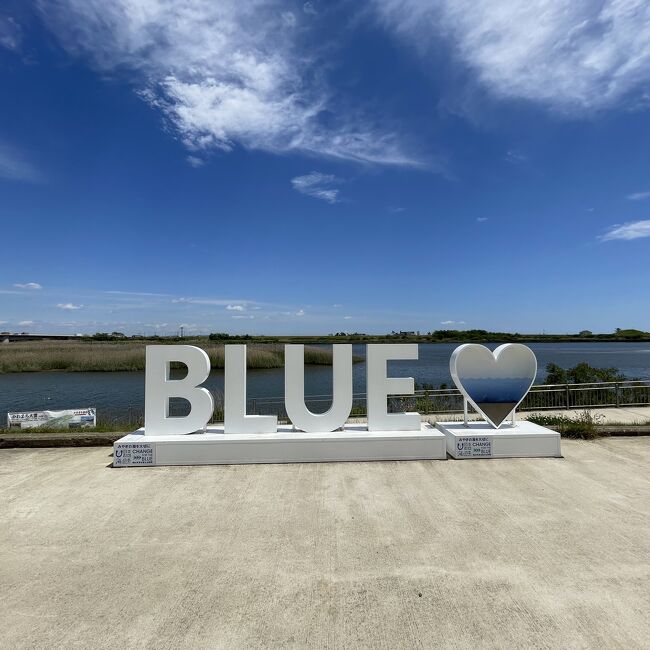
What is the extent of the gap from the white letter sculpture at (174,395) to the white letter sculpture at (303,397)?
1598 mm

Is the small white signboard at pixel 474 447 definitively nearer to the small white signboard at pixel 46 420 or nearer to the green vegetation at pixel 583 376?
the small white signboard at pixel 46 420

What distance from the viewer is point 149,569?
4.43 m

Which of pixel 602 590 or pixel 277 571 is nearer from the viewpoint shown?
pixel 602 590

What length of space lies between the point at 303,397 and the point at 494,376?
161 inches

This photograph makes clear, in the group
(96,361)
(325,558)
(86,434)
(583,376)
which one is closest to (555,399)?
(583,376)

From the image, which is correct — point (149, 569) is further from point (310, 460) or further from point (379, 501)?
point (310, 460)

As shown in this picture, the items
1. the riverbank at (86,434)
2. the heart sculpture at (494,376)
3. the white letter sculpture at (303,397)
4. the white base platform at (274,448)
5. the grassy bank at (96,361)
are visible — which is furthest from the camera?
the grassy bank at (96,361)

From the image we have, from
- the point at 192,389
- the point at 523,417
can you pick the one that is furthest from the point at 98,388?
the point at 523,417

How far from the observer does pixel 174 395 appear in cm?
841

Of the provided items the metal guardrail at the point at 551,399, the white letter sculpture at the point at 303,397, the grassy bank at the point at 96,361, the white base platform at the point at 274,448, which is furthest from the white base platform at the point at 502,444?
the grassy bank at the point at 96,361

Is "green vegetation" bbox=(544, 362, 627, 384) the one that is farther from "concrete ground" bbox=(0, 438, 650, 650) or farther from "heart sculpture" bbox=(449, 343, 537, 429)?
"concrete ground" bbox=(0, 438, 650, 650)

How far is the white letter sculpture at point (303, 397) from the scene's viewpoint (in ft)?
27.9

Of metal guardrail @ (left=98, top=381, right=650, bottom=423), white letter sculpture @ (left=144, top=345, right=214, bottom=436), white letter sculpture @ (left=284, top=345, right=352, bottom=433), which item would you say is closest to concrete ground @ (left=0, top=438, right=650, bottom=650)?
white letter sculpture @ (left=144, top=345, right=214, bottom=436)

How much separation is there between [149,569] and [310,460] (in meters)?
4.00
